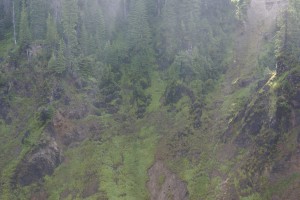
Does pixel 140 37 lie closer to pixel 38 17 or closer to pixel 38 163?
pixel 38 17

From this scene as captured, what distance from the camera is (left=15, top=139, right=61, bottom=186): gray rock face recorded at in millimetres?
69750

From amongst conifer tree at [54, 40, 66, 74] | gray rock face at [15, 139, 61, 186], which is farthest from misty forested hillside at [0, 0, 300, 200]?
conifer tree at [54, 40, 66, 74]

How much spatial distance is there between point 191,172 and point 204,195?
5743mm

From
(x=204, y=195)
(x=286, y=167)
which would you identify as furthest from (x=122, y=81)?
(x=286, y=167)

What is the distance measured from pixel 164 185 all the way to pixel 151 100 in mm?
22013

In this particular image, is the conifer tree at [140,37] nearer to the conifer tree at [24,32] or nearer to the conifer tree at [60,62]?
the conifer tree at [60,62]

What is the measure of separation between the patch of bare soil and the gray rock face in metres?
16.6

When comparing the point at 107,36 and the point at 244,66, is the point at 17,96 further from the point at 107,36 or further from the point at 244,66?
the point at 244,66

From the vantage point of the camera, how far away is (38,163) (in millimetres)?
70812

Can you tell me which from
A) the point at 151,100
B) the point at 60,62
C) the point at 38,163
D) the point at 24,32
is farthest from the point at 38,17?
the point at 38,163

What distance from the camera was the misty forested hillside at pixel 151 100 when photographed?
60.0m

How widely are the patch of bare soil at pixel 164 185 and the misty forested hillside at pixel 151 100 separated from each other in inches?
7.5

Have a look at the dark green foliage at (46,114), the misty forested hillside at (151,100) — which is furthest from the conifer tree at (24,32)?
the dark green foliage at (46,114)

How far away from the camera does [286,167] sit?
53.5 metres
